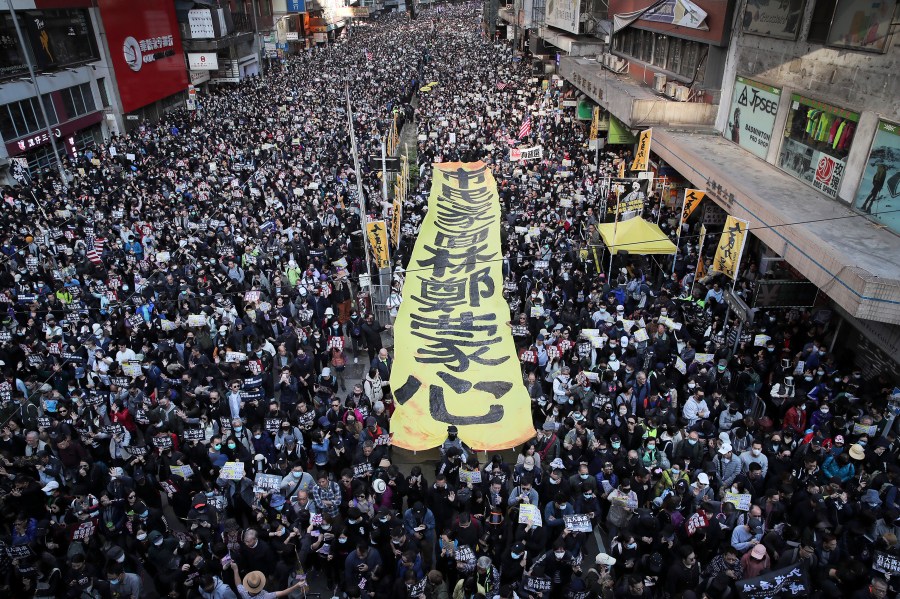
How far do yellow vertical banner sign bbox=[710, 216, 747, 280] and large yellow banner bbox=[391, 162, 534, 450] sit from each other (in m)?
4.49

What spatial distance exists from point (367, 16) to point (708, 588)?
119857 mm

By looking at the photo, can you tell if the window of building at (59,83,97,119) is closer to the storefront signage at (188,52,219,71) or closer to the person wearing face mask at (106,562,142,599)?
the storefront signage at (188,52,219,71)

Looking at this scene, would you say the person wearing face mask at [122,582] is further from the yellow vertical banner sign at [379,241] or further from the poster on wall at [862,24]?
the poster on wall at [862,24]

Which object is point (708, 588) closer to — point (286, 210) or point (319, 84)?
point (286, 210)

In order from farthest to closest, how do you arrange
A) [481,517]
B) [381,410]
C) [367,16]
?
[367,16] < [381,410] < [481,517]

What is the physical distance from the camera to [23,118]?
24.0m

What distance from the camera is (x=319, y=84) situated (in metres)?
42.3

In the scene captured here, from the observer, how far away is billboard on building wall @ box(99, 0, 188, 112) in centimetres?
3064

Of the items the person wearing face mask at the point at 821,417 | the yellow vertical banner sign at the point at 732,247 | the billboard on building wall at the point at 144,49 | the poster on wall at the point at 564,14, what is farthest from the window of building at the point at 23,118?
the person wearing face mask at the point at 821,417

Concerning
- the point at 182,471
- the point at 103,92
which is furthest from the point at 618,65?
the point at 182,471

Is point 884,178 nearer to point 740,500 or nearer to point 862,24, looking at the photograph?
point 862,24

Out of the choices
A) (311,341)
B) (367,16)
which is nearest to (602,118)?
(311,341)

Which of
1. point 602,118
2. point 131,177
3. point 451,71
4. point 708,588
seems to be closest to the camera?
point 708,588

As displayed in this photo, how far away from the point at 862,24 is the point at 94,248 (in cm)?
1763
